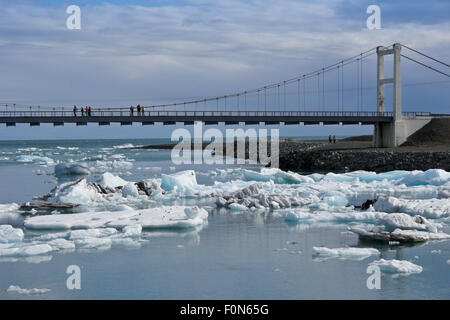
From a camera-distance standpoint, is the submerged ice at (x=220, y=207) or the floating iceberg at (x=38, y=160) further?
the floating iceberg at (x=38, y=160)

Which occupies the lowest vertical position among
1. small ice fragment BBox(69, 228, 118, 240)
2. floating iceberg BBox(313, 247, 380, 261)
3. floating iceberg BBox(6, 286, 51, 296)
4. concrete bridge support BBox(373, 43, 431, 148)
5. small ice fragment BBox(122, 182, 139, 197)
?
floating iceberg BBox(6, 286, 51, 296)

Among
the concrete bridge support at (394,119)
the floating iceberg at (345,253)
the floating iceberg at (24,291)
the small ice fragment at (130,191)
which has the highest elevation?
the concrete bridge support at (394,119)

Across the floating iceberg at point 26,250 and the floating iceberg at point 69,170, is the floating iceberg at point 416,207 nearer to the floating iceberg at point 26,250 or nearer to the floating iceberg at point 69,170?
the floating iceberg at point 26,250

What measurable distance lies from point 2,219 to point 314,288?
33.1ft

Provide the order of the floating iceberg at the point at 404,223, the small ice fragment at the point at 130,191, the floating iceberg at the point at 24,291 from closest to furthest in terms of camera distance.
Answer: the floating iceberg at the point at 24,291
the floating iceberg at the point at 404,223
the small ice fragment at the point at 130,191

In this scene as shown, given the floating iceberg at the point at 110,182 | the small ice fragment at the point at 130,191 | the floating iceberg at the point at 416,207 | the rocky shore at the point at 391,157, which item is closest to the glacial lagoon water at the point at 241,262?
the floating iceberg at the point at 416,207

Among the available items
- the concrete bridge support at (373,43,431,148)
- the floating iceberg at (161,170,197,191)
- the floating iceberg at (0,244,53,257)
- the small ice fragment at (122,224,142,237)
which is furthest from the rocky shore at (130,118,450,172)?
the floating iceberg at (0,244,53,257)

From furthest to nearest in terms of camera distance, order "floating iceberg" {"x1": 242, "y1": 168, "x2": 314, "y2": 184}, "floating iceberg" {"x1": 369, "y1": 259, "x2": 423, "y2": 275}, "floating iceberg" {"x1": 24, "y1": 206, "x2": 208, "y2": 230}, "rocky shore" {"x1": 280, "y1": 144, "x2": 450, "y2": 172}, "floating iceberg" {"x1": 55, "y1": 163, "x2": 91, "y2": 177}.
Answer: "rocky shore" {"x1": 280, "y1": 144, "x2": 450, "y2": 172}, "floating iceberg" {"x1": 55, "y1": 163, "x2": 91, "y2": 177}, "floating iceberg" {"x1": 242, "y1": 168, "x2": 314, "y2": 184}, "floating iceberg" {"x1": 24, "y1": 206, "x2": 208, "y2": 230}, "floating iceberg" {"x1": 369, "y1": 259, "x2": 423, "y2": 275}

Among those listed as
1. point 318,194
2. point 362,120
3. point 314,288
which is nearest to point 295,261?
point 314,288

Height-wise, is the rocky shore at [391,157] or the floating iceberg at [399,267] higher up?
the rocky shore at [391,157]

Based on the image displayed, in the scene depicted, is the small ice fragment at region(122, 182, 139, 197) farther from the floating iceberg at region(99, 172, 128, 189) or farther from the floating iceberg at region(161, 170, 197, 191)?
the floating iceberg at region(161, 170, 197, 191)

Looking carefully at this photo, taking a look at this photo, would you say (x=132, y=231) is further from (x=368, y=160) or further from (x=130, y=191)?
(x=368, y=160)

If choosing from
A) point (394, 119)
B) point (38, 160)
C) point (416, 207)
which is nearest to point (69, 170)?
point (416, 207)

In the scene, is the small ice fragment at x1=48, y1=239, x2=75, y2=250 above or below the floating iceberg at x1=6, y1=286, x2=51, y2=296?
above
